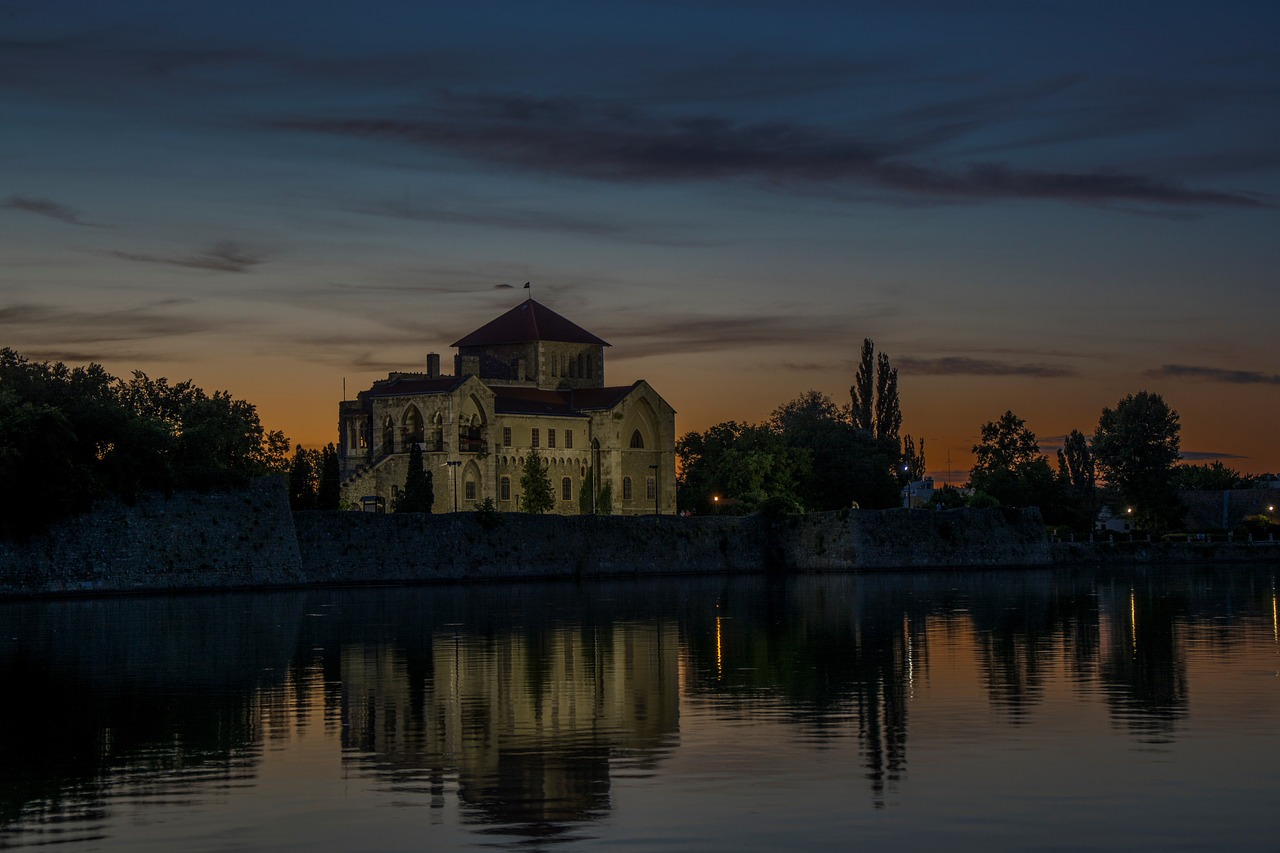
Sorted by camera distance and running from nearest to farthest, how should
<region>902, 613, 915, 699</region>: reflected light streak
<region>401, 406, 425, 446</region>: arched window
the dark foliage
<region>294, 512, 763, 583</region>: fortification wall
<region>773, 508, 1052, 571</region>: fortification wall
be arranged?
1. <region>902, 613, 915, 699</region>: reflected light streak
2. the dark foliage
3. <region>294, 512, 763, 583</region>: fortification wall
4. <region>773, 508, 1052, 571</region>: fortification wall
5. <region>401, 406, 425, 446</region>: arched window

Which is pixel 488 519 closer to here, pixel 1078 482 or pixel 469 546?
pixel 469 546

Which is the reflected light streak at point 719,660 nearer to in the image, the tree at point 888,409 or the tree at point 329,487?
the tree at point 329,487

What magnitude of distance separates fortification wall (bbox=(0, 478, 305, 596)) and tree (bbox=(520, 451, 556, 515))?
3030cm

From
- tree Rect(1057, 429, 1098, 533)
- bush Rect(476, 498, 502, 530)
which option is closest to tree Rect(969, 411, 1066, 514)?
tree Rect(1057, 429, 1098, 533)

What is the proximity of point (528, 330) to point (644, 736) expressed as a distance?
76.5 m

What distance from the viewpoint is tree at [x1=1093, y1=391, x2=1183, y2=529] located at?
307ft

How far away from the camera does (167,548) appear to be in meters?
46.4

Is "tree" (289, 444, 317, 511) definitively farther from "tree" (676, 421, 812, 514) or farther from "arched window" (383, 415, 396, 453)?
"tree" (676, 421, 812, 514)

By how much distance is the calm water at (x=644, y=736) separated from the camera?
1190 cm

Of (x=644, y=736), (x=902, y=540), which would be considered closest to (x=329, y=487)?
(x=902, y=540)

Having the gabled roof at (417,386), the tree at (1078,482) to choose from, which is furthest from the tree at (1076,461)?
the gabled roof at (417,386)

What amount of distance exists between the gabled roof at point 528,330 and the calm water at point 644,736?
60460 millimetres

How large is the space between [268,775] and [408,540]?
38888 millimetres

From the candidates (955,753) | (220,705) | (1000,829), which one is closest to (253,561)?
(220,705)
